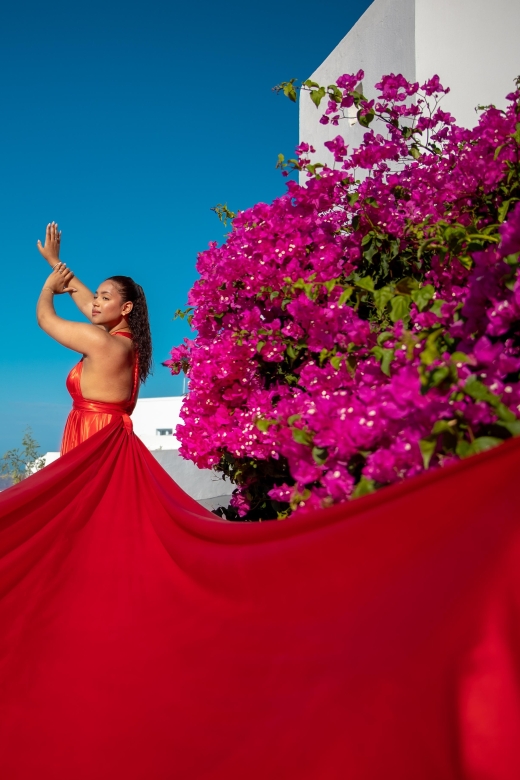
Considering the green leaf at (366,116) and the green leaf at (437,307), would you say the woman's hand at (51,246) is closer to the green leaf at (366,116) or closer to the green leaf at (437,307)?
the green leaf at (366,116)

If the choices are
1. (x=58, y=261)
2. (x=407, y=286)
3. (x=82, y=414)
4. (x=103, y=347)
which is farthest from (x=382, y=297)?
(x=58, y=261)

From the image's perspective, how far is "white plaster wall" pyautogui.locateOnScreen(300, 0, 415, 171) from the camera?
15.5 feet

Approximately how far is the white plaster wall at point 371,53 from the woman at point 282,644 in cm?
387

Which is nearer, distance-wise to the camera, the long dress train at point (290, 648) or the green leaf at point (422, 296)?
the long dress train at point (290, 648)

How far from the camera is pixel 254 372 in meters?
2.55

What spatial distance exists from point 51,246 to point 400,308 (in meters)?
2.79

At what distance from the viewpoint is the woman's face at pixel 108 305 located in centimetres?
355

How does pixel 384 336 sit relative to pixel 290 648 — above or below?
above

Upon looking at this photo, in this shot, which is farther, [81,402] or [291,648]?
[81,402]

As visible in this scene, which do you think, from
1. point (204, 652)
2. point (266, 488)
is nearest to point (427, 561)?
A: point (204, 652)

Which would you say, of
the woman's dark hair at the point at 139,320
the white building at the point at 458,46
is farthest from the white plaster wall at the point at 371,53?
the woman's dark hair at the point at 139,320

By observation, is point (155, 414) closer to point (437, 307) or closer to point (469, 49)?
point (469, 49)

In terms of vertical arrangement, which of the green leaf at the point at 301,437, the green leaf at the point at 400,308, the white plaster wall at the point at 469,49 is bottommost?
the green leaf at the point at 301,437

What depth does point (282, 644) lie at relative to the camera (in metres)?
1.44
